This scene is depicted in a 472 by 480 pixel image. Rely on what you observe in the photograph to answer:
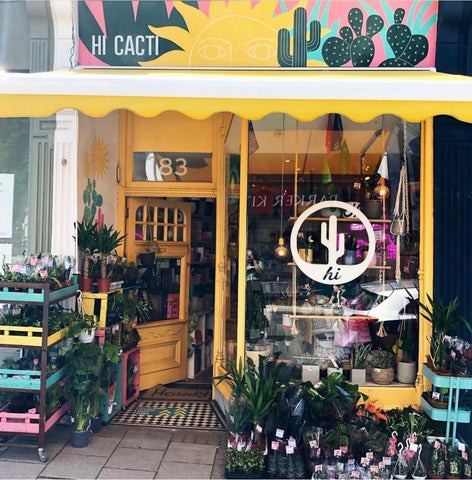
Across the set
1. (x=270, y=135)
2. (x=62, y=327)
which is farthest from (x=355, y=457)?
(x=270, y=135)

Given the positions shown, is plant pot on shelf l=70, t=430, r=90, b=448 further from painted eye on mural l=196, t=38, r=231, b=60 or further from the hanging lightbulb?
painted eye on mural l=196, t=38, r=231, b=60

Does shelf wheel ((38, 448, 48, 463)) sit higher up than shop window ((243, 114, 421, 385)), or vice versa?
shop window ((243, 114, 421, 385))

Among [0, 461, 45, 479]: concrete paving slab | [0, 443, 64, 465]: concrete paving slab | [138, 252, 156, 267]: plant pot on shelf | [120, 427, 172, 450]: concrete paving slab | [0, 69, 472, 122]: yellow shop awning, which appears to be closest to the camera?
[0, 69, 472, 122]: yellow shop awning

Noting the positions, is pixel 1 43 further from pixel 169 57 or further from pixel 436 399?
pixel 436 399

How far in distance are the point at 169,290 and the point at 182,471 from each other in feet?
8.12

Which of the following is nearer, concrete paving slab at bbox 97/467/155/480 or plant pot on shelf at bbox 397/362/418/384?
concrete paving slab at bbox 97/467/155/480

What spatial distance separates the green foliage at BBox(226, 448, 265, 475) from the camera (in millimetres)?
3605

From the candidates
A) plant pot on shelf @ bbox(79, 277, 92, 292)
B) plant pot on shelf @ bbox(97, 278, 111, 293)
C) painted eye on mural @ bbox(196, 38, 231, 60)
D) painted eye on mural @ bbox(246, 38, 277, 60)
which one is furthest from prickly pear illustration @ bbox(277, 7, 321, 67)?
plant pot on shelf @ bbox(79, 277, 92, 292)

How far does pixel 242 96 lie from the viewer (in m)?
3.39

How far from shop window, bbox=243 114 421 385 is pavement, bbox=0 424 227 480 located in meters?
1.04

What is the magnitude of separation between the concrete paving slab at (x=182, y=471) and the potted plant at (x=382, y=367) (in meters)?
1.78

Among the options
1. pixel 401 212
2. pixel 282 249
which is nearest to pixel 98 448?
pixel 282 249

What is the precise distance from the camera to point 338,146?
4.71 metres

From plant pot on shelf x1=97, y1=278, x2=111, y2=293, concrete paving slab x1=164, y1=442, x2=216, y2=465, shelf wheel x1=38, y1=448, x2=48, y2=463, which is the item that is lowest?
concrete paving slab x1=164, y1=442, x2=216, y2=465
